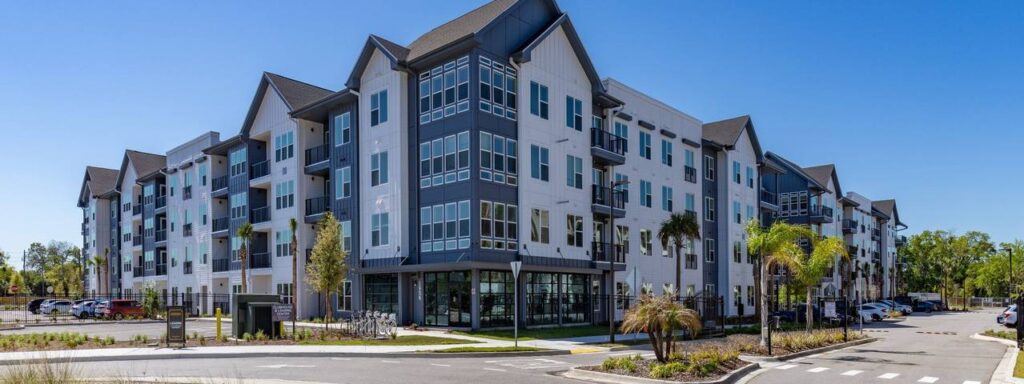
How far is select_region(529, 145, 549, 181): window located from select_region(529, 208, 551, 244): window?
171 centimetres

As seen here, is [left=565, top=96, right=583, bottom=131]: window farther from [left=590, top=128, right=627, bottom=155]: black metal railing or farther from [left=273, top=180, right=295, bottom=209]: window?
[left=273, top=180, right=295, bottom=209]: window

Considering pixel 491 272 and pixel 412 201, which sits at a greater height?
pixel 412 201

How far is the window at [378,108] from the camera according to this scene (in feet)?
130

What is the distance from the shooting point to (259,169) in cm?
5034

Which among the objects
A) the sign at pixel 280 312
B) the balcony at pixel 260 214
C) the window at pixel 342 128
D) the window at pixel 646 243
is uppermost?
the window at pixel 342 128

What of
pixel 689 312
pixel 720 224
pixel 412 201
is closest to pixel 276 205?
pixel 412 201

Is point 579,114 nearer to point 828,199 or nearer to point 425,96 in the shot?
point 425,96

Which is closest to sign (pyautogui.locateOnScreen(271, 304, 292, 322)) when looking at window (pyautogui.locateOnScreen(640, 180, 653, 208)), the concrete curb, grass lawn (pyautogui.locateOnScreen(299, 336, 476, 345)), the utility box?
the utility box

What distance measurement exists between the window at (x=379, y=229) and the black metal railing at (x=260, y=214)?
12260 millimetres

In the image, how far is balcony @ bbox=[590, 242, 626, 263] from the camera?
140ft

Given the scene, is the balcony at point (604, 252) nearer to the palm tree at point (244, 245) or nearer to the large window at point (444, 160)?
the large window at point (444, 160)

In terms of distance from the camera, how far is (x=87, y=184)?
80312mm

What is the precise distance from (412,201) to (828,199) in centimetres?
5662

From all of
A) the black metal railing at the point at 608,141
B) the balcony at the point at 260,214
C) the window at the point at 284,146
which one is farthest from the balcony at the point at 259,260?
the black metal railing at the point at 608,141
